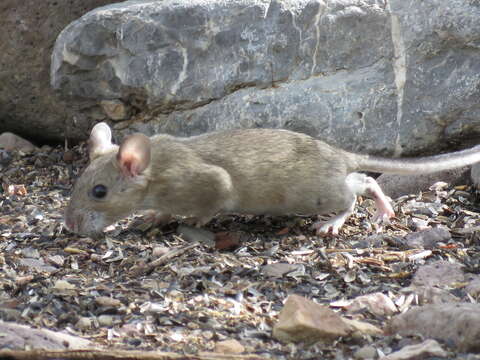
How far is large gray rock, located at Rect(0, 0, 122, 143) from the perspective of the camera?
8625 mm

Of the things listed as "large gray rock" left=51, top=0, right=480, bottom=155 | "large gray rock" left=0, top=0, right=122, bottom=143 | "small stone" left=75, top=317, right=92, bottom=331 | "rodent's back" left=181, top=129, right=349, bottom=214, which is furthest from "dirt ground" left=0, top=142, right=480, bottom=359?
"large gray rock" left=0, top=0, right=122, bottom=143

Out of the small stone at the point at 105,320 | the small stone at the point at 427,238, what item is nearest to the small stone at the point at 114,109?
the small stone at the point at 427,238

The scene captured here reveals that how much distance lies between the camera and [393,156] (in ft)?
24.8

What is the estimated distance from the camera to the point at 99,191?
6148 mm

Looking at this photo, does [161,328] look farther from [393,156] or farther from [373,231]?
[393,156]

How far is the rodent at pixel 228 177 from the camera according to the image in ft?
20.2

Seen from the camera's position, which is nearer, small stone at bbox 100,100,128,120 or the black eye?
the black eye

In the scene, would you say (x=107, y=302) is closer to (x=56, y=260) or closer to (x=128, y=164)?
(x=56, y=260)

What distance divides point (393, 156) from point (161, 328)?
3.74 metres

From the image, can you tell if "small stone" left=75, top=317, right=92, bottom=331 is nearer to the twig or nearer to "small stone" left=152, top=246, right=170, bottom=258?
the twig

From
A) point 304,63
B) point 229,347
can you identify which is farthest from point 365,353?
point 304,63

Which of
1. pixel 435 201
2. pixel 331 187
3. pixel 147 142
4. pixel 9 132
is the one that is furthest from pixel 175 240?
pixel 9 132

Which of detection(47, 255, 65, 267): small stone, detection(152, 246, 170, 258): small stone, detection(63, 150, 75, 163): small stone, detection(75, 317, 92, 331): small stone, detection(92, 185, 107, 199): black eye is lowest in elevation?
detection(63, 150, 75, 163): small stone

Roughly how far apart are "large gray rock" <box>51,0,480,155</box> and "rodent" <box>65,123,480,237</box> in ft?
2.75
